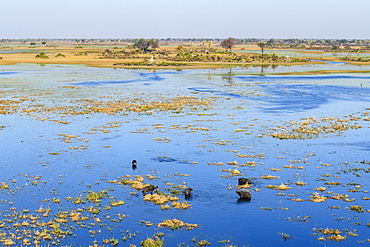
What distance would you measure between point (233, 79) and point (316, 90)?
58.8 ft

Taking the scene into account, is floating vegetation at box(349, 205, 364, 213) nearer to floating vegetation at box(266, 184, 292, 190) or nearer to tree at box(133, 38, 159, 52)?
floating vegetation at box(266, 184, 292, 190)

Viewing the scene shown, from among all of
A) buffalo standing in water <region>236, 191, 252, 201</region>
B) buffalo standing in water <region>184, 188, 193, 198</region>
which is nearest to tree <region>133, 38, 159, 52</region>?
buffalo standing in water <region>184, 188, 193, 198</region>

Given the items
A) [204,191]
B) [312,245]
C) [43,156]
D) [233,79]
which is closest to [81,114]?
[43,156]

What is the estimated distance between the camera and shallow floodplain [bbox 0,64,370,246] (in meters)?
19.0

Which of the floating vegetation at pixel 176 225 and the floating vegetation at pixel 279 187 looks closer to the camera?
the floating vegetation at pixel 176 225

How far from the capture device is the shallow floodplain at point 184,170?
1897 centimetres

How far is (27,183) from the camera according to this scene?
80.2 ft

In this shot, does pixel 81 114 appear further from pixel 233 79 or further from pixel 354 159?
pixel 233 79

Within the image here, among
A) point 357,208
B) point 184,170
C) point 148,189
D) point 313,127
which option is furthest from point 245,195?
point 313,127

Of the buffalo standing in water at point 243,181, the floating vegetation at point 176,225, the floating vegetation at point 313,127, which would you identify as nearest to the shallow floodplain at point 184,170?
the floating vegetation at point 176,225

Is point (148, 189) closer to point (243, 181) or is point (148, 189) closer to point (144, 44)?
point (243, 181)

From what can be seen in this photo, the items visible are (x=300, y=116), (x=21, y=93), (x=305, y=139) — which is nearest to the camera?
(x=305, y=139)

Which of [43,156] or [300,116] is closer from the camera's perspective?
[43,156]

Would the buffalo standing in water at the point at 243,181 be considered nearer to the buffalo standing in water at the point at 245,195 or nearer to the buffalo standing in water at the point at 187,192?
the buffalo standing in water at the point at 245,195
